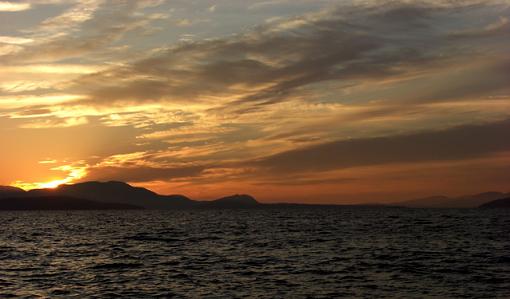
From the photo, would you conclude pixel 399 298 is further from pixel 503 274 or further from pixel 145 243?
pixel 145 243

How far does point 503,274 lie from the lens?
42844 millimetres

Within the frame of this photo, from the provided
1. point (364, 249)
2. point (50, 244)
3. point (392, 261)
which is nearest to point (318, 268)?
point (392, 261)

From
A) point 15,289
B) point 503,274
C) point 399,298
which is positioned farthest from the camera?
point 503,274

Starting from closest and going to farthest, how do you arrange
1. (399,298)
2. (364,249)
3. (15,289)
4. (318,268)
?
(399,298) < (15,289) < (318,268) < (364,249)

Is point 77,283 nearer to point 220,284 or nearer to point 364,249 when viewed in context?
point 220,284

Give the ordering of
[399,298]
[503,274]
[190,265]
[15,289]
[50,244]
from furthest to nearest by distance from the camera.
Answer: [50,244]
[190,265]
[503,274]
[15,289]
[399,298]

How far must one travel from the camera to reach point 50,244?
76.1 metres

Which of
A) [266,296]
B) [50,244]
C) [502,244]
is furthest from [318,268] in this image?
[50,244]

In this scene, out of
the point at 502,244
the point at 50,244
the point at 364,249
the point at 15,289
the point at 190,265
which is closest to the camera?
the point at 15,289

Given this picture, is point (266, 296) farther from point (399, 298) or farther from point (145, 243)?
point (145, 243)

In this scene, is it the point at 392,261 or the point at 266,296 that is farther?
the point at 392,261

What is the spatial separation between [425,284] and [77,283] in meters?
25.4

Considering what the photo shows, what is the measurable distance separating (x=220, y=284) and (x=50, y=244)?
45.1m

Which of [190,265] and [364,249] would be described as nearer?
[190,265]
